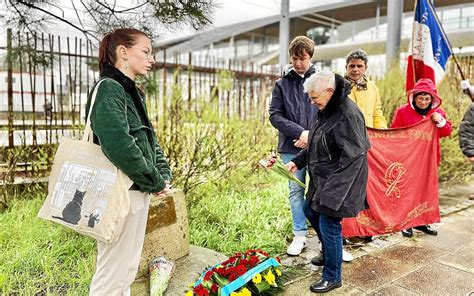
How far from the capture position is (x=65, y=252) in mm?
3357

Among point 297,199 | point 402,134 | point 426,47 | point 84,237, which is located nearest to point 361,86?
point 402,134

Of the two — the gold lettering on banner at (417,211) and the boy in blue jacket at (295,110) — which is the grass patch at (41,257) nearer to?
the boy in blue jacket at (295,110)

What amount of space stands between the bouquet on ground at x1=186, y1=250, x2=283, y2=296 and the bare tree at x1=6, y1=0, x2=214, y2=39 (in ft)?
6.05

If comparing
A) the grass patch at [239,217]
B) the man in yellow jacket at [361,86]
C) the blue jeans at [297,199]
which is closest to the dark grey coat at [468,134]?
the man in yellow jacket at [361,86]

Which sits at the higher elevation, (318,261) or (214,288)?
(214,288)

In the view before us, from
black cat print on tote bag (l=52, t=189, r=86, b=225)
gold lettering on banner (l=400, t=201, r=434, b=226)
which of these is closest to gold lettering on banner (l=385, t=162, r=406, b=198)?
gold lettering on banner (l=400, t=201, r=434, b=226)

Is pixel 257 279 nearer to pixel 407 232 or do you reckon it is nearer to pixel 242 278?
pixel 242 278

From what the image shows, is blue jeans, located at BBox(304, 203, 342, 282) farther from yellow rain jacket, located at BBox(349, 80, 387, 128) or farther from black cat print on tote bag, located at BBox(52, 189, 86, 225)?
black cat print on tote bag, located at BBox(52, 189, 86, 225)

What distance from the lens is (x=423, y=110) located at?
13.8 ft

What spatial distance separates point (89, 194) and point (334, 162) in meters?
1.64

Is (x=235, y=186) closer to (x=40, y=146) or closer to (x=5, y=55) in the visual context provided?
(x=40, y=146)

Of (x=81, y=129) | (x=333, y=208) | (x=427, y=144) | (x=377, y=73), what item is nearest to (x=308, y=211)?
(x=333, y=208)

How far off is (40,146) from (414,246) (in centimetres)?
430

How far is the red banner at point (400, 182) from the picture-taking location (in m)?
3.89
